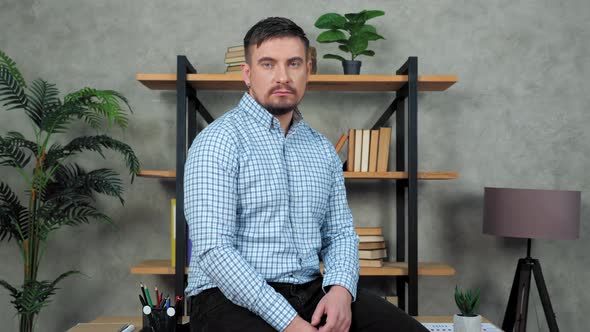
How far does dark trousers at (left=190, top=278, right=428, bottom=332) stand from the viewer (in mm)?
1547

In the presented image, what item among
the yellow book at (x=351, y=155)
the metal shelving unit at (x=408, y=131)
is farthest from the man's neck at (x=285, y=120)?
the yellow book at (x=351, y=155)

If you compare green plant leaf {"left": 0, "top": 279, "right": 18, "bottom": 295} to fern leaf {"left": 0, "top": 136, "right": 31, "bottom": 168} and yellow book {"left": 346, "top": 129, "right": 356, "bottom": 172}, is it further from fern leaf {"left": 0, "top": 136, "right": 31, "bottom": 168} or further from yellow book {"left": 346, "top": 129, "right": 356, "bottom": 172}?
yellow book {"left": 346, "top": 129, "right": 356, "bottom": 172}

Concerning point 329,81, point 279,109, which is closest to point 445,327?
point 279,109

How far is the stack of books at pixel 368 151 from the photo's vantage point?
9.77ft

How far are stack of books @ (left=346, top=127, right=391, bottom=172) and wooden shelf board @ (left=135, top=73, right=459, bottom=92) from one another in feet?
0.80

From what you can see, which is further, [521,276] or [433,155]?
[433,155]

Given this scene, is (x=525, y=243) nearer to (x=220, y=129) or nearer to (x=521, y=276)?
(x=521, y=276)

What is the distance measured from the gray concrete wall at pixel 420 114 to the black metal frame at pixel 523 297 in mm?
338

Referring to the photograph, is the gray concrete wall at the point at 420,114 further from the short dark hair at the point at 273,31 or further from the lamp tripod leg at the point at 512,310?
the short dark hair at the point at 273,31

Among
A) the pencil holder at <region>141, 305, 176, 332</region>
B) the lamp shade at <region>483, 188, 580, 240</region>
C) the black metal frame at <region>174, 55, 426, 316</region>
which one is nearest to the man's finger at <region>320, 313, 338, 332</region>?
the pencil holder at <region>141, 305, 176, 332</region>

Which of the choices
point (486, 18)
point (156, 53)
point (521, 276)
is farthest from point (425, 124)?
point (156, 53)

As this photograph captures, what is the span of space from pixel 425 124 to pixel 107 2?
1.88 m

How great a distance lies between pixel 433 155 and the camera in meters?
3.34

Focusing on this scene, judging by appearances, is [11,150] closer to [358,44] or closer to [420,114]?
[358,44]
